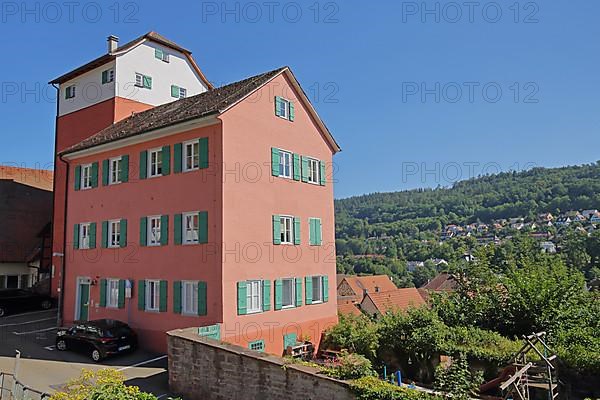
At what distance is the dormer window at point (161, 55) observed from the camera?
3058cm

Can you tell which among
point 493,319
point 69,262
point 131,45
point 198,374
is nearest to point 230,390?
point 198,374

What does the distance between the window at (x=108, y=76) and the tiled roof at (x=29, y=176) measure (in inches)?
535

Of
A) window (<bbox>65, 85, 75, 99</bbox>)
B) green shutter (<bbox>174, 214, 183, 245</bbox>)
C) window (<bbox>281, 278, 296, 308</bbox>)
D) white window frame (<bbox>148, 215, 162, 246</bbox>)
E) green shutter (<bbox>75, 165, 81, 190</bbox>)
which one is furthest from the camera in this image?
window (<bbox>65, 85, 75, 99</bbox>)

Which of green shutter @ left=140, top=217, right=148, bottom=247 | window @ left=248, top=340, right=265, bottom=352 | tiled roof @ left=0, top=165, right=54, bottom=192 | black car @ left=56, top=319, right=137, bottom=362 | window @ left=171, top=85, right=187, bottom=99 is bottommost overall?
window @ left=248, top=340, right=265, bottom=352

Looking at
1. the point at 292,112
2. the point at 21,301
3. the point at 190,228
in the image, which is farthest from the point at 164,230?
the point at 21,301

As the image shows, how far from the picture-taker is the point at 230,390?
13312 mm

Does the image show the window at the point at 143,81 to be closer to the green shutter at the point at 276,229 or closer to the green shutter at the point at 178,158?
the green shutter at the point at 178,158

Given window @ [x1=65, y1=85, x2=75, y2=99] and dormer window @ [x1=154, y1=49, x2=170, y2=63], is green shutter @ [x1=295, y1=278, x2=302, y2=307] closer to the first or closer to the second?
dormer window @ [x1=154, y1=49, x2=170, y2=63]

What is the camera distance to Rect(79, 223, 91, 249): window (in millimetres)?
24891

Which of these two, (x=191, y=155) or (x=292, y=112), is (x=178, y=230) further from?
(x=292, y=112)

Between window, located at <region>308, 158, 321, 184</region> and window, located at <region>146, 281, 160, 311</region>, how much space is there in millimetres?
8728

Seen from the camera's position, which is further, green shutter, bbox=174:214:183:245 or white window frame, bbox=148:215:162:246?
white window frame, bbox=148:215:162:246

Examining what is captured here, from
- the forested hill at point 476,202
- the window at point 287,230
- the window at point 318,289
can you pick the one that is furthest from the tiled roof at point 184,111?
the forested hill at point 476,202

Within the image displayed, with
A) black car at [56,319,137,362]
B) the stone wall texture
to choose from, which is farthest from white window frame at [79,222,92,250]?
the stone wall texture
